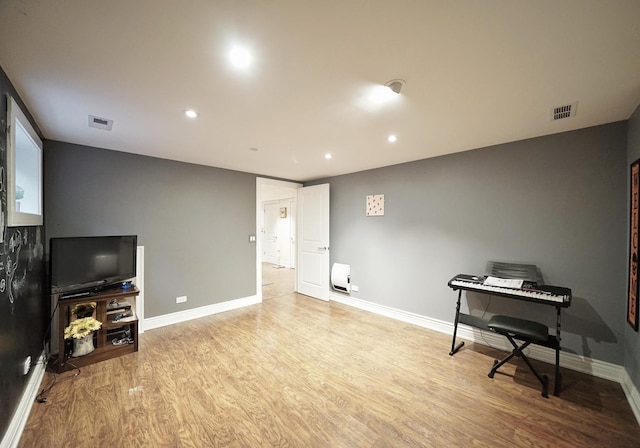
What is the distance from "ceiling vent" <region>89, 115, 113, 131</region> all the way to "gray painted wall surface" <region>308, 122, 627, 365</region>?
342cm

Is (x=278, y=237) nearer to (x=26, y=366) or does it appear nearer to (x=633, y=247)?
(x=26, y=366)

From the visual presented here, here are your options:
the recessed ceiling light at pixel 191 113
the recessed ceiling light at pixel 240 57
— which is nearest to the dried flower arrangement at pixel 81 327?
the recessed ceiling light at pixel 191 113

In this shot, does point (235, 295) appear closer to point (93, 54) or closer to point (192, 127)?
point (192, 127)

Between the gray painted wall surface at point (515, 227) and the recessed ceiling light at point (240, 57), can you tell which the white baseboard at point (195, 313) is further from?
the recessed ceiling light at point (240, 57)

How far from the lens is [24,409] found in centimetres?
182

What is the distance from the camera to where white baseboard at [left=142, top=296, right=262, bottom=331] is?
11.3 feet

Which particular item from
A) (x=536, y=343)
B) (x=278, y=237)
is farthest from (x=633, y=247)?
(x=278, y=237)

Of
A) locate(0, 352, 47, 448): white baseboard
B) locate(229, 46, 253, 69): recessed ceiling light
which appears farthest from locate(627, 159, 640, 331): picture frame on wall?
locate(0, 352, 47, 448): white baseboard

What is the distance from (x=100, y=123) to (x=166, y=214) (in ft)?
4.93

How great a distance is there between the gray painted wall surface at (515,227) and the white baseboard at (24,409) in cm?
386

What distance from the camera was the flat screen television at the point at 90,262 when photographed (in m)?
2.46

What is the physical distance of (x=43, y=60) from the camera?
1.45 m

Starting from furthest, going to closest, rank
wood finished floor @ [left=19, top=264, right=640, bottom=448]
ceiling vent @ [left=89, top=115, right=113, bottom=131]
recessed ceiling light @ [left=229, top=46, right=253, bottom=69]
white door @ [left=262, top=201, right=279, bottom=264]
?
white door @ [left=262, top=201, right=279, bottom=264] < ceiling vent @ [left=89, top=115, right=113, bottom=131] < wood finished floor @ [left=19, top=264, right=640, bottom=448] < recessed ceiling light @ [left=229, top=46, right=253, bottom=69]

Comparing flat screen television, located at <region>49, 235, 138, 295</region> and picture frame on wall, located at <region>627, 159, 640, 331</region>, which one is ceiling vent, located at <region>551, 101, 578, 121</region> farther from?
flat screen television, located at <region>49, 235, 138, 295</region>
